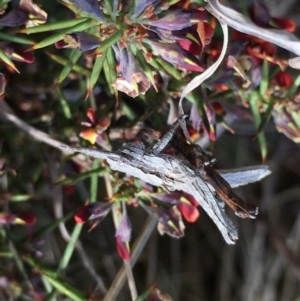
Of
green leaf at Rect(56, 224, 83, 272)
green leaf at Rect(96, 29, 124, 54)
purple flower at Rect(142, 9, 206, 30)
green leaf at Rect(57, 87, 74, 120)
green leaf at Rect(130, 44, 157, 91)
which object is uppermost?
purple flower at Rect(142, 9, 206, 30)

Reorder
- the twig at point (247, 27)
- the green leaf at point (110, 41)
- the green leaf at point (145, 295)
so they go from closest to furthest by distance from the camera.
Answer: the green leaf at point (110, 41)
the twig at point (247, 27)
the green leaf at point (145, 295)

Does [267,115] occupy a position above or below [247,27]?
below

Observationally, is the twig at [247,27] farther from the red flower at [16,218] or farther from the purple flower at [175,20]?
the red flower at [16,218]

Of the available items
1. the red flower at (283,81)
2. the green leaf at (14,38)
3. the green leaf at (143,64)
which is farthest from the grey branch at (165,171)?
the red flower at (283,81)

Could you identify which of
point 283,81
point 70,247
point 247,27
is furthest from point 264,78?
point 70,247

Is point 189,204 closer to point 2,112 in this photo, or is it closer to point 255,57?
point 255,57

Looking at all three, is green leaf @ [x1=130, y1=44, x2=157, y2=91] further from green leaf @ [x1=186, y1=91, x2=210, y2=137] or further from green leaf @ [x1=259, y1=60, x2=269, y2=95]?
green leaf @ [x1=259, y1=60, x2=269, y2=95]

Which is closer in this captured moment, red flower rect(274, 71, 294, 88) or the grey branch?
the grey branch

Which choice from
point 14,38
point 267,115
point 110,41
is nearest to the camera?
point 110,41

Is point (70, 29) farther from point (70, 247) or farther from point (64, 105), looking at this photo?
point (70, 247)

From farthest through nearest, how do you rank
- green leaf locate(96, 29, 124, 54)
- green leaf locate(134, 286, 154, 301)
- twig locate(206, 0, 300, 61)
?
green leaf locate(134, 286, 154, 301) < twig locate(206, 0, 300, 61) < green leaf locate(96, 29, 124, 54)

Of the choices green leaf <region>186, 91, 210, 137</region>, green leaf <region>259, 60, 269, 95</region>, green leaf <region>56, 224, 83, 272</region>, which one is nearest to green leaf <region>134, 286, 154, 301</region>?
green leaf <region>56, 224, 83, 272</region>
